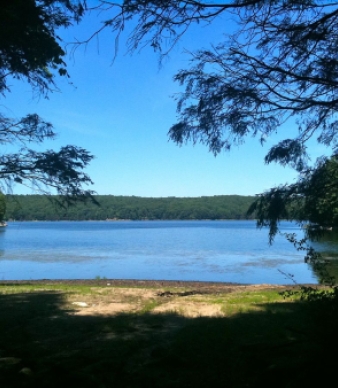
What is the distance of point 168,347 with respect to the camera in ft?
13.8

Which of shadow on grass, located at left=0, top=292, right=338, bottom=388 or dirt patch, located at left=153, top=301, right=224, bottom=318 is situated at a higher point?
shadow on grass, located at left=0, top=292, right=338, bottom=388

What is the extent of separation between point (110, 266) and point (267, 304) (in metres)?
16.9

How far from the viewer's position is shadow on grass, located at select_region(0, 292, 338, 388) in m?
3.07

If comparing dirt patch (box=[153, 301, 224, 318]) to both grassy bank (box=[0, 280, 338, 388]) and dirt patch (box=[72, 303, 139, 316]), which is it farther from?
dirt patch (box=[72, 303, 139, 316])

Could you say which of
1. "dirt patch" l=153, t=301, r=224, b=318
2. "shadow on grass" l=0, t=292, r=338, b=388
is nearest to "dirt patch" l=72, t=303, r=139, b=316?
"dirt patch" l=153, t=301, r=224, b=318

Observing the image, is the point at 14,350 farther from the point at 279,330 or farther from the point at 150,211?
the point at 150,211

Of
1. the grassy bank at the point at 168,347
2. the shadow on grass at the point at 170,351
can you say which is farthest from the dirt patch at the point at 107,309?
the shadow on grass at the point at 170,351

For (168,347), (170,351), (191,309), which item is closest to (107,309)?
(191,309)

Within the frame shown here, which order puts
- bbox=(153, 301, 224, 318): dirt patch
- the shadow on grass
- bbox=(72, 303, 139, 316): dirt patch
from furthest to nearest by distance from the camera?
bbox=(72, 303, 139, 316): dirt patch
bbox=(153, 301, 224, 318): dirt patch
the shadow on grass

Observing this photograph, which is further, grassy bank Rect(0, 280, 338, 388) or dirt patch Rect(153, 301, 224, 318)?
dirt patch Rect(153, 301, 224, 318)

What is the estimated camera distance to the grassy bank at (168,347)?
3098mm

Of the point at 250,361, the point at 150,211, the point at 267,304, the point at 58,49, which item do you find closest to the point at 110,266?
the point at 267,304

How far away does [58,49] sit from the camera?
18.0ft

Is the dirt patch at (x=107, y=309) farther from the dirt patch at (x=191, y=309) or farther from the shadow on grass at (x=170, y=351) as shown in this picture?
the shadow on grass at (x=170, y=351)
